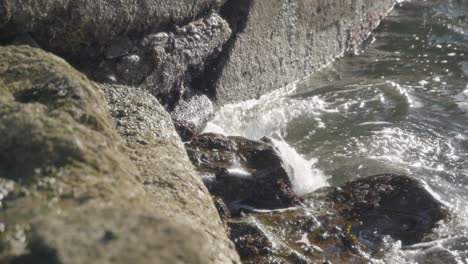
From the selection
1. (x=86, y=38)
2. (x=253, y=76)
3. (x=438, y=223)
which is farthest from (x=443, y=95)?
(x=86, y=38)

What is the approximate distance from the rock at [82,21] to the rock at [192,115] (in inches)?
28.2

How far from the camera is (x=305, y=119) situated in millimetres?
7352

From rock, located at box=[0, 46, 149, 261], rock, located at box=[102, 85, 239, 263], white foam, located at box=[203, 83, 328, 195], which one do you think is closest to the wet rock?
white foam, located at box=[203, 83, 328, 195]

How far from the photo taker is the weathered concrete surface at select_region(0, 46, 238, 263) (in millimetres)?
2002

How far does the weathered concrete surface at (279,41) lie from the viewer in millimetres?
6836

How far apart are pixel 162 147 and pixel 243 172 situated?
1.47m

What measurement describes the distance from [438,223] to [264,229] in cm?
142

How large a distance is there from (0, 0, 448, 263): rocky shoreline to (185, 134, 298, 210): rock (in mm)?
10

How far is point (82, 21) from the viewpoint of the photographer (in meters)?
4.79

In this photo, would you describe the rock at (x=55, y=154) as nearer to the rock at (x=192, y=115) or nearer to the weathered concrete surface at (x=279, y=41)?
the rock at (x=192, y=115)

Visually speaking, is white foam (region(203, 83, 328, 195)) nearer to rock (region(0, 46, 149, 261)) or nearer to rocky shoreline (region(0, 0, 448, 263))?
rocky shoreline (region(0, 0, 448, 263))

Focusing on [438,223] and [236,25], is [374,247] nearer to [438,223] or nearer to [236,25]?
[438,223]

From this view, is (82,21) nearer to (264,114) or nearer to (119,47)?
(119,47)

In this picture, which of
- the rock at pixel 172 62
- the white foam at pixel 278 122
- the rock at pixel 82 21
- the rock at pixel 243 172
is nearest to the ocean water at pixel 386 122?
the white foam at pixel 278 122
